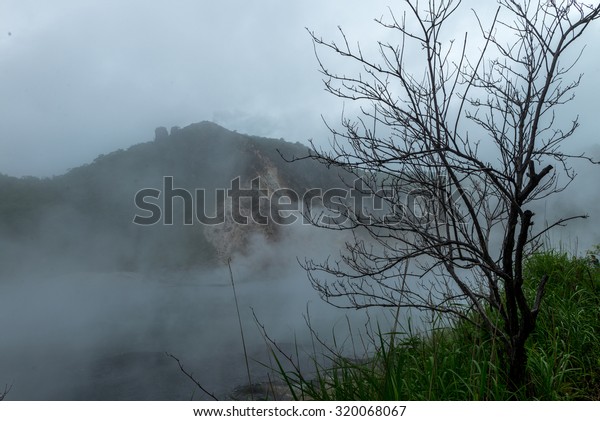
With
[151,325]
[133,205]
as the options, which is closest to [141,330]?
[151,325]

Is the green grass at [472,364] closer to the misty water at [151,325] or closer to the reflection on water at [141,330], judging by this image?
the misty water at [151,325]

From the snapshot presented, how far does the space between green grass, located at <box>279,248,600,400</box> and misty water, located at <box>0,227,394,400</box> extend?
1462cm

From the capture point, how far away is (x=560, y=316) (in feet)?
15.4

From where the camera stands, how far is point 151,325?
196ft

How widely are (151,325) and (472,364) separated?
6087cm

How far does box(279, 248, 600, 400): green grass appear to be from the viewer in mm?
3182

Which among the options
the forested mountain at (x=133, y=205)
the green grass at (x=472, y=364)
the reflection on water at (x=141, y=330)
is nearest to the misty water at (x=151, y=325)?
the reflection on water at (x=141, y=330)

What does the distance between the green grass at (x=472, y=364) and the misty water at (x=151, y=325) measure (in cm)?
1462

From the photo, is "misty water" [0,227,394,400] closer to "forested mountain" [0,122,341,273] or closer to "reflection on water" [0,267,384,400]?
"reflection on water" [0,267,384,400]

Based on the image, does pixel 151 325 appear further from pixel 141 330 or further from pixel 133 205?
pixel 133 205

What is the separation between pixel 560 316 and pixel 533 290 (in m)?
0.99

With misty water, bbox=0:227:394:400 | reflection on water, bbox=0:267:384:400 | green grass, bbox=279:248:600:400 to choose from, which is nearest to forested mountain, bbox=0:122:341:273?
misty water, bbox=0:227:394:400
